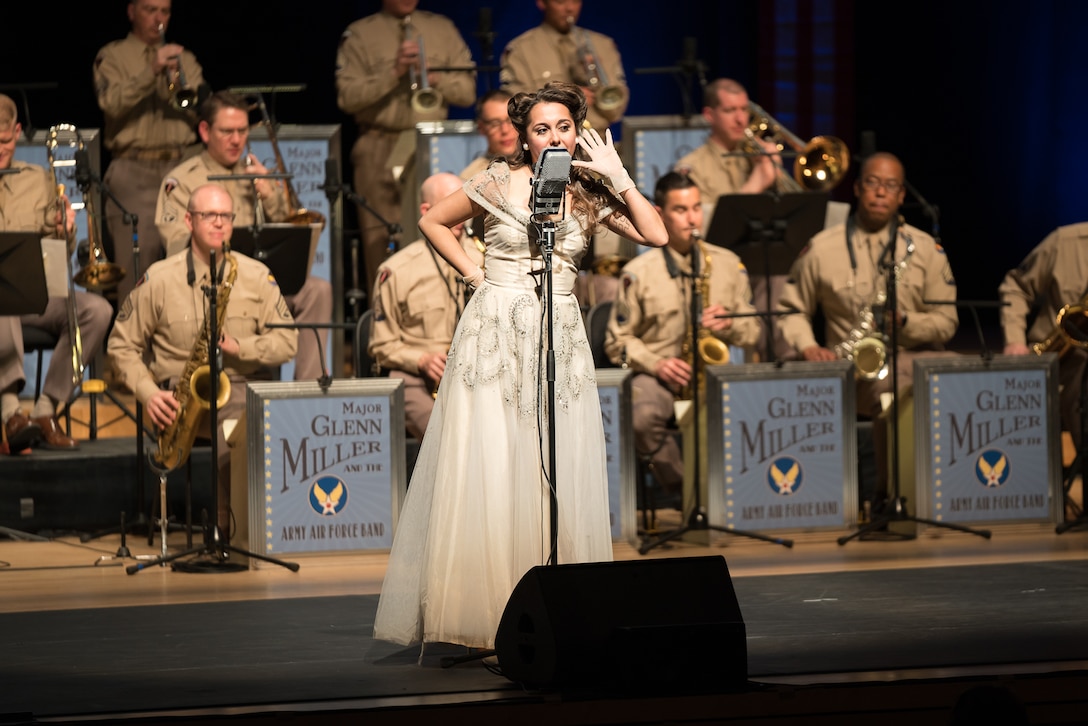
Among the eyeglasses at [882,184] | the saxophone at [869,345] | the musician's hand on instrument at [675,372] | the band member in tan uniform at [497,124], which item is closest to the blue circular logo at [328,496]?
the musician's hand on instrument at [675,372]

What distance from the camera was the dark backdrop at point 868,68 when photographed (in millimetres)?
10758

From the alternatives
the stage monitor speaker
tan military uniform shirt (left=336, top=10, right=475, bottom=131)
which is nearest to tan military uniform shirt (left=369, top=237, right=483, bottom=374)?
tan military uniform shirt (left=336, top=10, right=475, bottom=131)

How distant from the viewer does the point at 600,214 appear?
459 centimetres

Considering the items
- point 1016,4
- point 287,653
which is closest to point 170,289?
point 287,653

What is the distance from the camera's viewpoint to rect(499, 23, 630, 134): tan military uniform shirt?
9125 mm

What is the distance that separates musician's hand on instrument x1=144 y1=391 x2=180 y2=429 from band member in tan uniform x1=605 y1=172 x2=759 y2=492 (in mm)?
1945

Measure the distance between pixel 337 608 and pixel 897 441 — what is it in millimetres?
2760

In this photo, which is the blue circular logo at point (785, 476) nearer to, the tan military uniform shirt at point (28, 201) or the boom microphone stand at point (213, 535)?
the boom microphone stand at point (213, 535)

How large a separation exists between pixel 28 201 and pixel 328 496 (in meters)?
2.52

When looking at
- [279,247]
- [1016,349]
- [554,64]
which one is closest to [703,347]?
[1016,349]

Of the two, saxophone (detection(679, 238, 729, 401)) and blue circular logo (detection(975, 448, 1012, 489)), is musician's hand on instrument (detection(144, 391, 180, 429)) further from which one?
blue circular logo (detection(975, 448, 1012, 489))

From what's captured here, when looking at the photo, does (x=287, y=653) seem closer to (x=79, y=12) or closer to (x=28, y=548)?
(x=28, y=548)

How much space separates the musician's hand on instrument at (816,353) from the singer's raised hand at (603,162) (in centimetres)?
330

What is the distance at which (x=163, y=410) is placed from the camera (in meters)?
6.57
